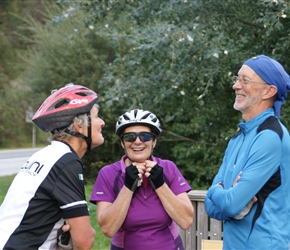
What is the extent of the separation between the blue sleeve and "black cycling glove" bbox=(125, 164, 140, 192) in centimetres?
63

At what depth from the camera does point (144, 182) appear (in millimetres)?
3771

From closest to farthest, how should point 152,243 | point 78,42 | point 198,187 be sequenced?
point 152,243 → point 198,187 → point 78,42

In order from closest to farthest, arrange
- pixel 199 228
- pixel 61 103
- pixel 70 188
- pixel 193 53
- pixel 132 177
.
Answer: pixel 70 188, pixel 61 103, pixel 132 177, pixel 199 228, pixel 193 53

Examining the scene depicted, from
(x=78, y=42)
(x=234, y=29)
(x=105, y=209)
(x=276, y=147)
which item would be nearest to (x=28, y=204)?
(x=105, y=209)

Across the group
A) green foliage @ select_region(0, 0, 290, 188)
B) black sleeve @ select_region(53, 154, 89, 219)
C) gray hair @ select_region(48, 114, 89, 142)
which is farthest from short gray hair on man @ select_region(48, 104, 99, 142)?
green foliage @ select_region(0, 0, 290, 188)

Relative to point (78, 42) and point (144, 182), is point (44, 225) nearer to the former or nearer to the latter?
point (144, 182)

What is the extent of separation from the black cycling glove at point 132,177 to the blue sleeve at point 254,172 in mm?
633

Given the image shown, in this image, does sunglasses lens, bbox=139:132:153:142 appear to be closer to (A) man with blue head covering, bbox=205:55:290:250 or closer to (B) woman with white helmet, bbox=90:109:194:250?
(B) woman with white helmet, bbox=90:109:194:250

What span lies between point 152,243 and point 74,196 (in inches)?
38.3

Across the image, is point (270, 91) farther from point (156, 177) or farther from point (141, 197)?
point (141, 197)

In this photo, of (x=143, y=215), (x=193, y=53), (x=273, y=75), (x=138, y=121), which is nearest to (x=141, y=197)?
(x=143, y=215)

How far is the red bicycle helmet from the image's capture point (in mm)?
3094

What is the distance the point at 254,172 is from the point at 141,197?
36.7 inches

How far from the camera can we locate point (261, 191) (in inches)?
122
